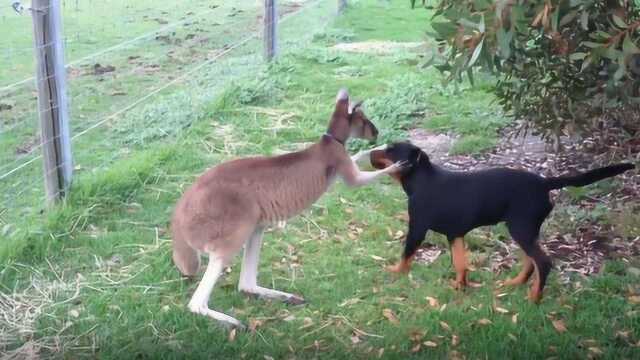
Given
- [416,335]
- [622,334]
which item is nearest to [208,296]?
[416,335]

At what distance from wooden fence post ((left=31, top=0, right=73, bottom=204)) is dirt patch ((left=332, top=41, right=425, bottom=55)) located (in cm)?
608

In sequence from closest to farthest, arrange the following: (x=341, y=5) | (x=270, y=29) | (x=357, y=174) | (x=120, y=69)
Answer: (x=357, y=174) < (x=120, y=69) < (x=270, y=29) < (x=341, y=5)

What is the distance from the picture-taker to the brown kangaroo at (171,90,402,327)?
13.9ft

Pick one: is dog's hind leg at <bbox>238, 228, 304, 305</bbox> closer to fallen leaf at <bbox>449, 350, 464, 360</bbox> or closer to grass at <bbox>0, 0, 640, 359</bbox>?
grass at <bbox>0, 0, 640, 359</bbox>

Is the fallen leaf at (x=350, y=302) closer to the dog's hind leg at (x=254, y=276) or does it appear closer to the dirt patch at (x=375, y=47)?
the dog's hind leg at (x=254, y=276)

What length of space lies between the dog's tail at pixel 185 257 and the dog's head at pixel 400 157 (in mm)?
1075

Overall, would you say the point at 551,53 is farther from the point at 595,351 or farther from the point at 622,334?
the point at 595,351

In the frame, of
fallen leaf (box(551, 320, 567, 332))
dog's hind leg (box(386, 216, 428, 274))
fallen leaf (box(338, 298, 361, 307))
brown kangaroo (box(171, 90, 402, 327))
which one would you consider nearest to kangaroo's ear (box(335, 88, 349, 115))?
brown kangaroo (box(171, 90, 402, 327))

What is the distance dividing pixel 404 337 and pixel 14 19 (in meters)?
7.95

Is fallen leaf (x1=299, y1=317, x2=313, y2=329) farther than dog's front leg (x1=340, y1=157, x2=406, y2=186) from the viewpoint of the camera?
No

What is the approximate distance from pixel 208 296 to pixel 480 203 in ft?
4.60

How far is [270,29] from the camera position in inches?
382

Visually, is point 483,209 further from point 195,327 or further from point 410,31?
point 410,31

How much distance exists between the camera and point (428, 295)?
4.55m
